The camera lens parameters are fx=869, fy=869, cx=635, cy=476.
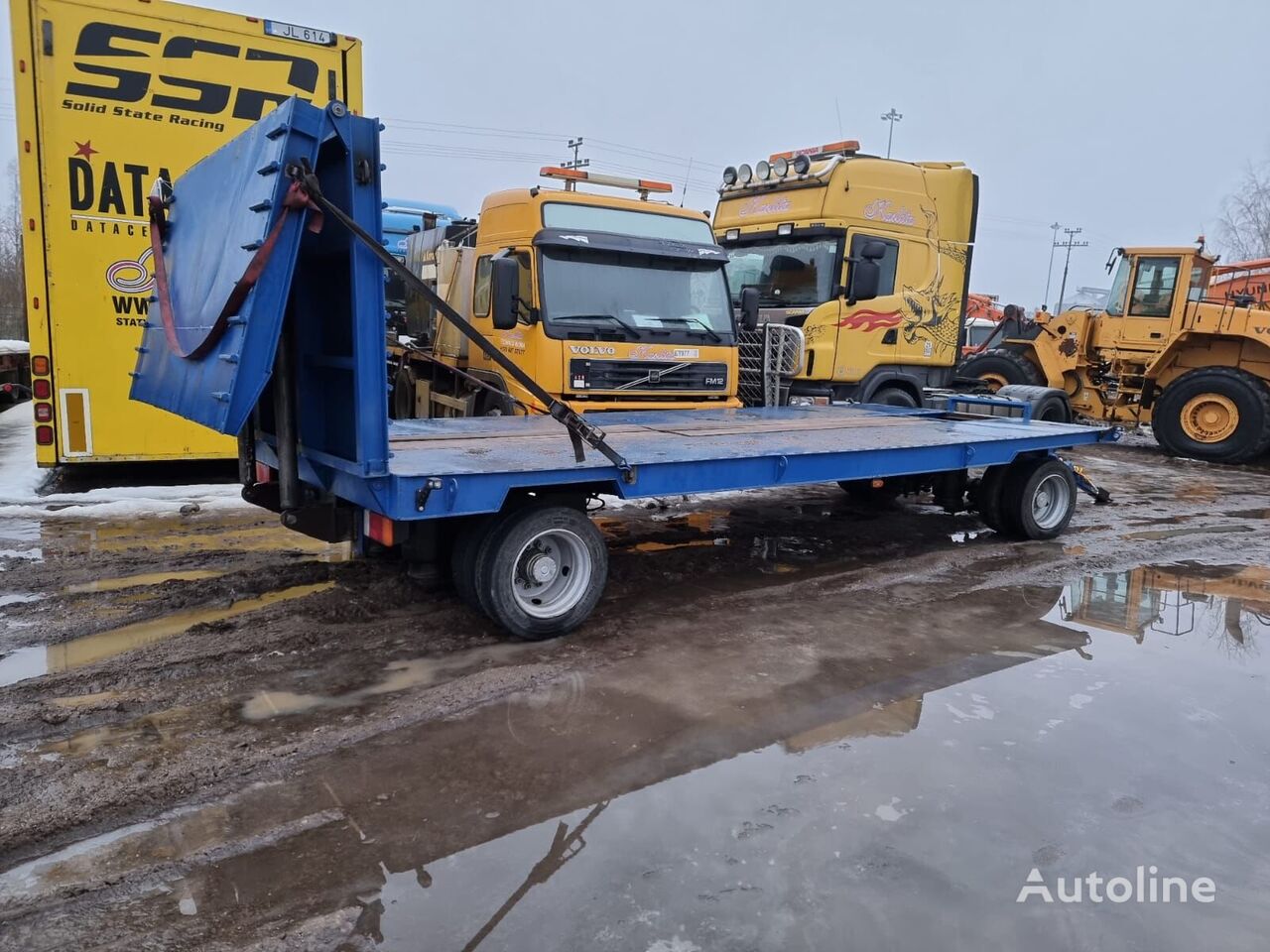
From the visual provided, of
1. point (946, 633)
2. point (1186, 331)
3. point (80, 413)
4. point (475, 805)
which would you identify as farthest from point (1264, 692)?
point (1186, 331)

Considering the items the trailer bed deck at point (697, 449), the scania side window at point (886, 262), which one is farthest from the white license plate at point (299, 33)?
the scania side window at point (886, 262)

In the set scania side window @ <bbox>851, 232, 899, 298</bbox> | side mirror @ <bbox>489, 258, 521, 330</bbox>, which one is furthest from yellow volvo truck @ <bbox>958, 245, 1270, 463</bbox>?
side mirror @ <bbox>489, 258, 521, 330</bbox>

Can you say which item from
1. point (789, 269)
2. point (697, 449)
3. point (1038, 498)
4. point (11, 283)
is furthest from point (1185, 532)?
point (11, 283)

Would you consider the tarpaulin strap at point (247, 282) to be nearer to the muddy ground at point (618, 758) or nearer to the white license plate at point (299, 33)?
the muddy ground at point (618, 758)

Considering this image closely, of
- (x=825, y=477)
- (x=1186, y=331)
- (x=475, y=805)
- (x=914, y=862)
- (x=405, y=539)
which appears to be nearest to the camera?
(x=914, y=862)

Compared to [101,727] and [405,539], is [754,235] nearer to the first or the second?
[405,539]

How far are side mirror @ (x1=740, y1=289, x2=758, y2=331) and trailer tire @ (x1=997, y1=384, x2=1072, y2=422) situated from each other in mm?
5887

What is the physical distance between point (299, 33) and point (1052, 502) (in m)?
7.65

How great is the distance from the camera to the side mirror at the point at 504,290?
660 cm

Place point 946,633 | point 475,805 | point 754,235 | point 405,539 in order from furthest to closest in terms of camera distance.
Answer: point 754,235 < point 946,633 < point 405,539 < point 475,805

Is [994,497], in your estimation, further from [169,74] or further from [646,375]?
[169,74]

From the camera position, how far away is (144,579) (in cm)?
549

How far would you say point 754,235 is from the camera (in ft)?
34.7

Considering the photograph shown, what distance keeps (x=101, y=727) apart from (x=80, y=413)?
427 cm
